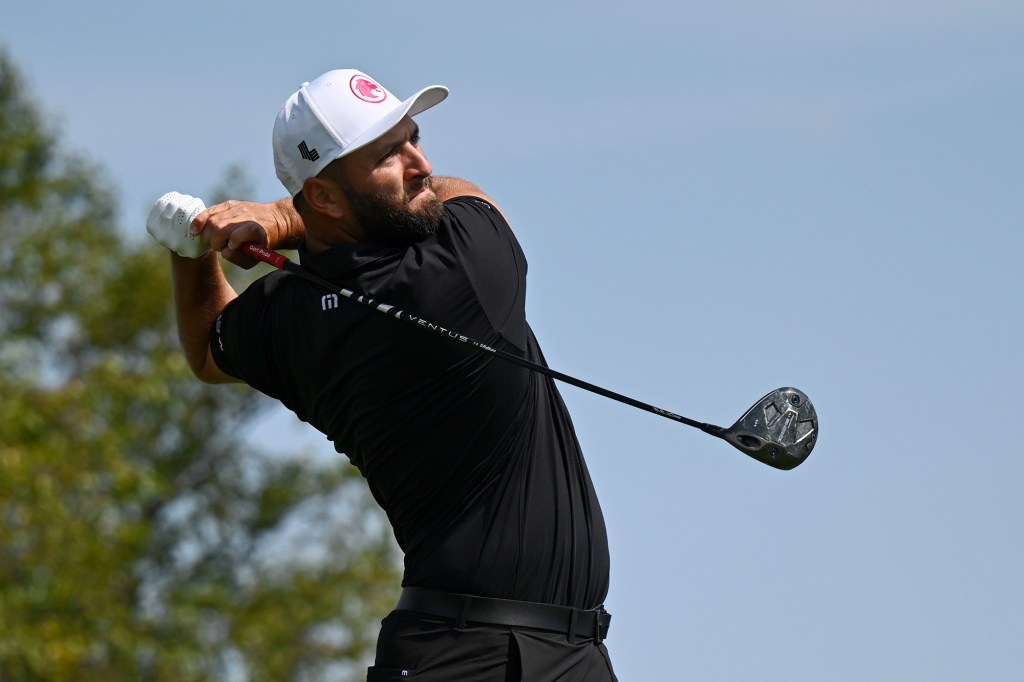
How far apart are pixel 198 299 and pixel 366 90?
990 mm

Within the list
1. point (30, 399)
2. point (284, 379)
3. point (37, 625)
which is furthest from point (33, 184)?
point (284, 379)

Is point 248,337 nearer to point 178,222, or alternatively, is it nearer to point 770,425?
point 178,222

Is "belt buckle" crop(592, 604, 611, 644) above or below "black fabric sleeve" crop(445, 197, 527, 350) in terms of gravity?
below

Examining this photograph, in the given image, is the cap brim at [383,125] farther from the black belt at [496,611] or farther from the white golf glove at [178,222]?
the black belt at [496,611]

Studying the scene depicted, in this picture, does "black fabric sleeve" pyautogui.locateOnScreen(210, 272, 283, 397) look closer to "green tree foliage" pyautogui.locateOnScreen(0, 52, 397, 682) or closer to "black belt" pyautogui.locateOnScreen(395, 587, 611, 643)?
"black belt" pyautogui.locateOnScreen(395, 587, 611, 643)

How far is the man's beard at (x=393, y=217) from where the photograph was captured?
534 cm

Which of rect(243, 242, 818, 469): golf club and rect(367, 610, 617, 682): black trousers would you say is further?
rect(243, 242, 818, 469): golf club

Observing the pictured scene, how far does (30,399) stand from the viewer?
23.3 m

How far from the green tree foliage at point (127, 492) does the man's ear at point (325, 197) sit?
14441 mm

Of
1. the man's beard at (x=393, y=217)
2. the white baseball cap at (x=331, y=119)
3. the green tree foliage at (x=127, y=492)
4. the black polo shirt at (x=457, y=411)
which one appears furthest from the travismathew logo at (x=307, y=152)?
the green tree foliage at (x=127, y=492)

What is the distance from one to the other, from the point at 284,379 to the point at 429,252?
707 millimetres

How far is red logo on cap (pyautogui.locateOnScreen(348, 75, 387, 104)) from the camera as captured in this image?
5.50 m

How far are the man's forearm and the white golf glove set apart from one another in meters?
0.09

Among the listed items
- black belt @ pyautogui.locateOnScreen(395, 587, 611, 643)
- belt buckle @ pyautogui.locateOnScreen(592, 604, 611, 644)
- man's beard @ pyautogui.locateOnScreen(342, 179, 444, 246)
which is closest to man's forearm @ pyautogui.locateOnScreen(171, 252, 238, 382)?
man's beard @ pyautogui.locateOnScreen(342, 179, 444, 246)
